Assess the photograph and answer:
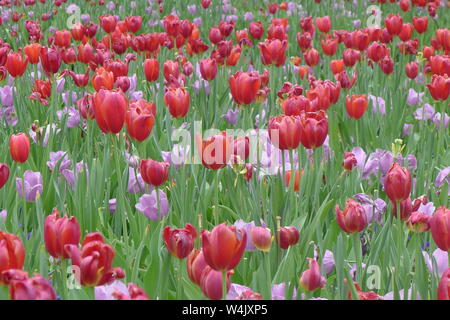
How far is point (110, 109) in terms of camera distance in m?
2.04

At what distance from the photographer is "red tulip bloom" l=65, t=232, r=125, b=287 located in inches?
47.2

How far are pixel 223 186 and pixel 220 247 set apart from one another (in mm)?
1210

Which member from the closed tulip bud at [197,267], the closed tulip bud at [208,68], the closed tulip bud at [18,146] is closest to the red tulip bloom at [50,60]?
the closed tulip bud at [208,68]

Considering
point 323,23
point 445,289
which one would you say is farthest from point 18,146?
point 323,23

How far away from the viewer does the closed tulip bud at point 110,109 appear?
80.2 inches

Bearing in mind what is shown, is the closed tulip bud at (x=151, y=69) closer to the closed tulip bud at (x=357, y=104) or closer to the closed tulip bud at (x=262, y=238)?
the closed tulip bud at (x=357, y=104)

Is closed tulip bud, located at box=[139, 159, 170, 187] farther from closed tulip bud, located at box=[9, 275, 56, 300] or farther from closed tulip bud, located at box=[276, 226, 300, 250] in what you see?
closed tulip bud, located at box=[9, 275, 56, 300]

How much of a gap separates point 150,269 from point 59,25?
512cm

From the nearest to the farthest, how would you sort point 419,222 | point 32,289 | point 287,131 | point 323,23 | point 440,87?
point 32,289
point 419,222
point 287,131
point 440,87
point 323,23

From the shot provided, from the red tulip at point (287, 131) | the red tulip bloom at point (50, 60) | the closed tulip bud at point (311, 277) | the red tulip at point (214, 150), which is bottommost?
the closed tulip bud at point (311, 277)

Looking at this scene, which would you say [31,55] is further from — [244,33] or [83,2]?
[83,2]

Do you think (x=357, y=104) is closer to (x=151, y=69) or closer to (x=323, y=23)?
(x=151, y=69)

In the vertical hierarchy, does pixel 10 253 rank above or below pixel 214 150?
below
